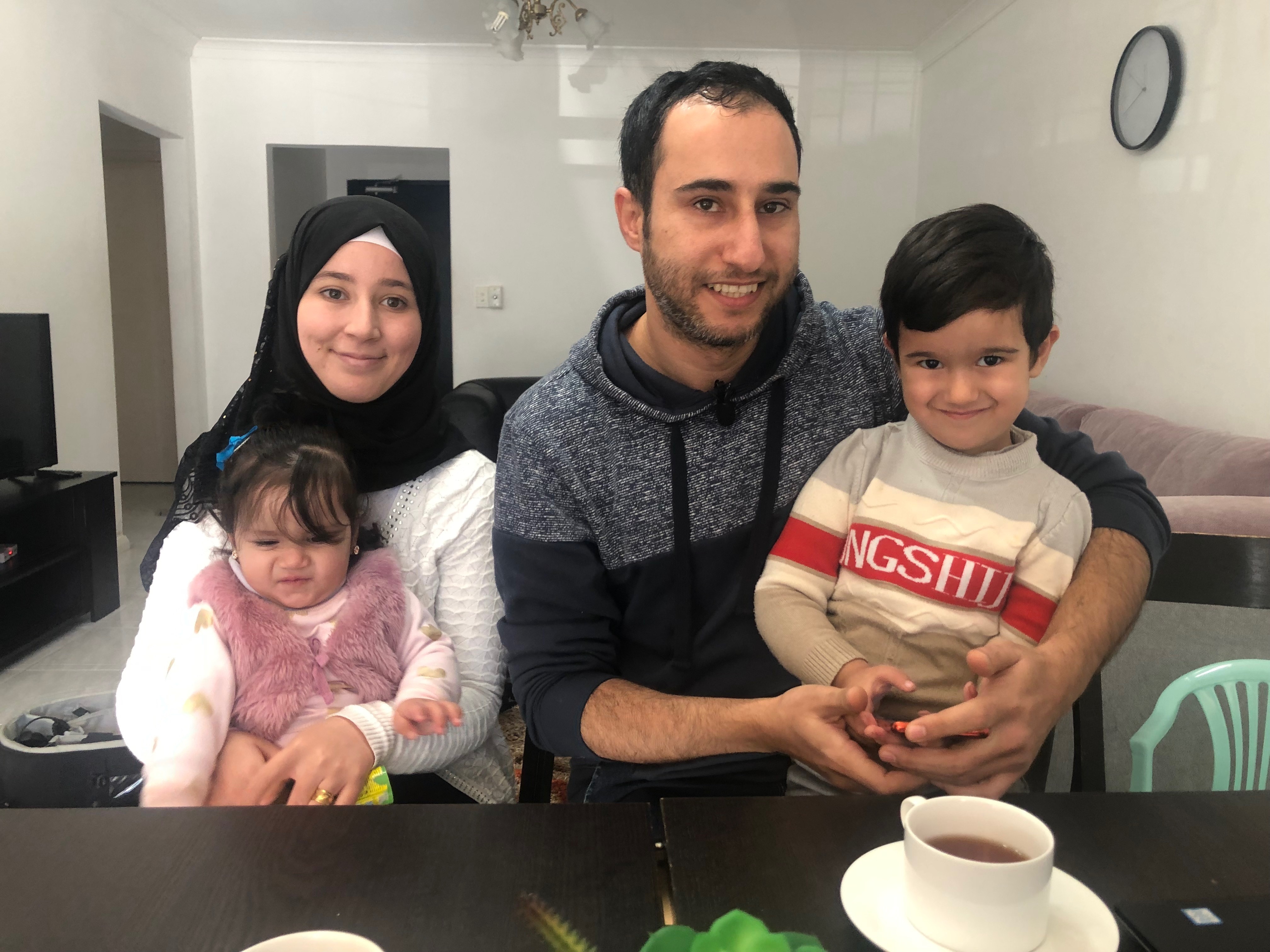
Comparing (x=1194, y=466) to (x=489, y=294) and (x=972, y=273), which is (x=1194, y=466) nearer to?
(x=972, y=273)

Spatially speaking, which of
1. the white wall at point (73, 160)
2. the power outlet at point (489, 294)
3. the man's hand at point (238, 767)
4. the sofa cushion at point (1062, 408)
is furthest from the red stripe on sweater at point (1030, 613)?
the power outlet at point (489, 294)

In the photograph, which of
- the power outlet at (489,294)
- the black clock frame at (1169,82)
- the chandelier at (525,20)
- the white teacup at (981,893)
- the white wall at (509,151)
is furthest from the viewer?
the power outlet at (489,294)

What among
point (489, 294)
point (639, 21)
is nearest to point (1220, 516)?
point (639, 21)

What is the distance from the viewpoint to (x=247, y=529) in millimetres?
1195

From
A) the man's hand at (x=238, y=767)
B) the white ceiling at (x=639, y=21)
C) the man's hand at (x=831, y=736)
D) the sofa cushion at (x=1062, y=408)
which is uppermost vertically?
the white ceiling at (x=639, y=21)

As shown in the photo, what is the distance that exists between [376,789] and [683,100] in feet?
3.25

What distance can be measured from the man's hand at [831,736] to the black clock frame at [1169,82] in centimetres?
276

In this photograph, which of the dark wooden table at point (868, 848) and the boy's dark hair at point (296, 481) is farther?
the boy's dark hair at point (296, 481)

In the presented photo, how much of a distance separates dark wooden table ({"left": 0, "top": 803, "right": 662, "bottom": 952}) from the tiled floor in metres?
2.09

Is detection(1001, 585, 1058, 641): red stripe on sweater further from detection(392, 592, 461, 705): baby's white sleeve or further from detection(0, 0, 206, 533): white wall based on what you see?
detection(0, 0, 206, 533): white wall

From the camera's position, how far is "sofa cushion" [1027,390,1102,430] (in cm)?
301

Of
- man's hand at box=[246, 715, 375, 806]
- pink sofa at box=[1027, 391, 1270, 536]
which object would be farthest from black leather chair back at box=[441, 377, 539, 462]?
pink sofa at box=[1027, 391, 1270, 536]

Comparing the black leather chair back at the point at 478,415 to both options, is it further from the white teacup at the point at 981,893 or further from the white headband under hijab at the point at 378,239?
the white teacup at the point at 981,893

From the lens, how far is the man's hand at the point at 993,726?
2.95 ft
